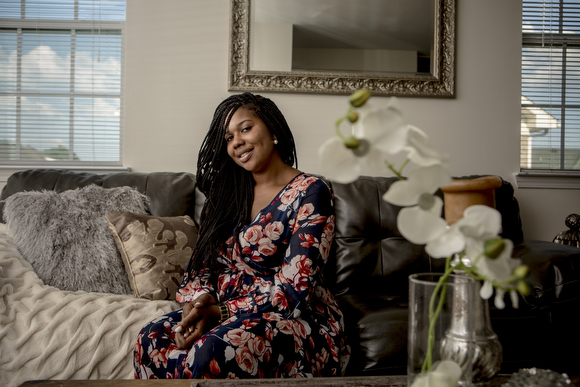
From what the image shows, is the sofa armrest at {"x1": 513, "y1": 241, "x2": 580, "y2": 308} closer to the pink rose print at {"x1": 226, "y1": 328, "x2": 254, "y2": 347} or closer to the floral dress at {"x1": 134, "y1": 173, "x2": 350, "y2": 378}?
the floral dress at {"x1": 134, "y1": 173, "x2": 350, "y2": 378}

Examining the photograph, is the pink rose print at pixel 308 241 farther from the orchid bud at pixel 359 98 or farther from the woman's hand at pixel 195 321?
the orchid bud at pixel 359 98

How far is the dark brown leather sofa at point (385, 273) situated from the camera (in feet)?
4.75

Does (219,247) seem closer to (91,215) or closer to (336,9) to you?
(91,215)

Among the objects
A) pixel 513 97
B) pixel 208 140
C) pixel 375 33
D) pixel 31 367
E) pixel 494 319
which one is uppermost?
pixel 375 33

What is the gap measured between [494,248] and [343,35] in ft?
7.84

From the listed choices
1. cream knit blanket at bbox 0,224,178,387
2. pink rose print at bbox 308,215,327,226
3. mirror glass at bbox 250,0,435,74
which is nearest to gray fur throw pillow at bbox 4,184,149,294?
cream knit blanket at bbox 0,224,178,387

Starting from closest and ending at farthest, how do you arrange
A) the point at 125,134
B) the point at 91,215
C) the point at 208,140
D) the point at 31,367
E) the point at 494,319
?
1. the point at 31,367
2. the point at 494,319
3. the point at 208,140
4. the point at 91,215
5. the point at 125,134

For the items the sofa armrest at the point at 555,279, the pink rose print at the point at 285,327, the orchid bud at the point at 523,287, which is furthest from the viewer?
the sofa armrest at the point at 555,279

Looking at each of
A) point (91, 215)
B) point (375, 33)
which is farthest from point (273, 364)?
point (375, 33)

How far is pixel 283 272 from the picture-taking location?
1.33 m

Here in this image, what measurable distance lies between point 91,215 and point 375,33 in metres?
1.93

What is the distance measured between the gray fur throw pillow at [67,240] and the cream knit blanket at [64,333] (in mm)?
169

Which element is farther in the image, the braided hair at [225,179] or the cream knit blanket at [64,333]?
the braided hair at [225,179]

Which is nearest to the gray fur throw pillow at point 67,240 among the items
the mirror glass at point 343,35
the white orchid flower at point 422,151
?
the mirror glass at point 343,35
